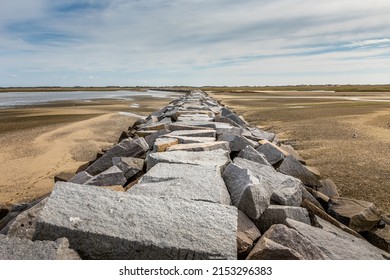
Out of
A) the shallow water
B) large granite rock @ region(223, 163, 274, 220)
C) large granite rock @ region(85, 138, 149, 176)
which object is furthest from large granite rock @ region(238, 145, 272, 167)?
the shallow water

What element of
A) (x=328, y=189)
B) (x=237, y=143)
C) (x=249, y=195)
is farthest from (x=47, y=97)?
(x=249, y=195)

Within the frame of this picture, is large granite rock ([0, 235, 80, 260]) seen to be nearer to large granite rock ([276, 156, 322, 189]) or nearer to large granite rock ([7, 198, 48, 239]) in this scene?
large granite rock ([7, 198, 48, 239])

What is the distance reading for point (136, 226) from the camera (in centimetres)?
247

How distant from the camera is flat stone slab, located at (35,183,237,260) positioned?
2.33m

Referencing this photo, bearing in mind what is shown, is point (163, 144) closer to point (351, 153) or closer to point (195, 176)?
point (195, 176)

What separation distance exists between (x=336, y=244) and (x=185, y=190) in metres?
1.43

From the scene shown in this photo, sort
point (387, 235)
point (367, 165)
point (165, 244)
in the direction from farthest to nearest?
point (367, 165), point (387, 235), point (165, 244)

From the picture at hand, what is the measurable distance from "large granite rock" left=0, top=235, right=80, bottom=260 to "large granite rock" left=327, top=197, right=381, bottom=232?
2980 mm
